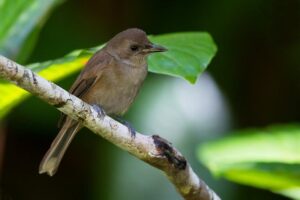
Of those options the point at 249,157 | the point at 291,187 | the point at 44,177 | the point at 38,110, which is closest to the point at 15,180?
the point at 44,177

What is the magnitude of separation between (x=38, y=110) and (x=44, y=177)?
0.75 metres

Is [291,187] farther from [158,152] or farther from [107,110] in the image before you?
[107,110]

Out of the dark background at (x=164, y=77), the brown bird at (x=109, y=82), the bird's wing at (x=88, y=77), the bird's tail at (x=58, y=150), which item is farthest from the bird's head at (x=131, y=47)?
the dark background at (x=164, y=77)

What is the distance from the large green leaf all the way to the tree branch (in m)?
0.34

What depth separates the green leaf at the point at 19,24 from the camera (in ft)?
13.2

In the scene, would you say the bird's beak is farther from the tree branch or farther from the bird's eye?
the tree branch

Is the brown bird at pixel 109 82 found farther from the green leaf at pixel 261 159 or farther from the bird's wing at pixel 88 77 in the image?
the green leaf at pixel 261 159

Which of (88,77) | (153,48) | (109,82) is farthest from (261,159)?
(88,77)

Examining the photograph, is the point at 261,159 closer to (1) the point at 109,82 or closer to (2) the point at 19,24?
(1) the point at 109,82

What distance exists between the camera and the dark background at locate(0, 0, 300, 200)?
6117 mm

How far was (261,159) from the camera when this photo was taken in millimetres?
4445

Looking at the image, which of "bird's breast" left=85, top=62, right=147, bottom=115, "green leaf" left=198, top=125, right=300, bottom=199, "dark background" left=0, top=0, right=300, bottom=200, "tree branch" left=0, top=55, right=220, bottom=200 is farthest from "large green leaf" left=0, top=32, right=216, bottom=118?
"dark background" left=0, top=0, right=300, bottom=200

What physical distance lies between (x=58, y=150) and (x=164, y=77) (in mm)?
1498

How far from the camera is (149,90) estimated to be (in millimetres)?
5852
